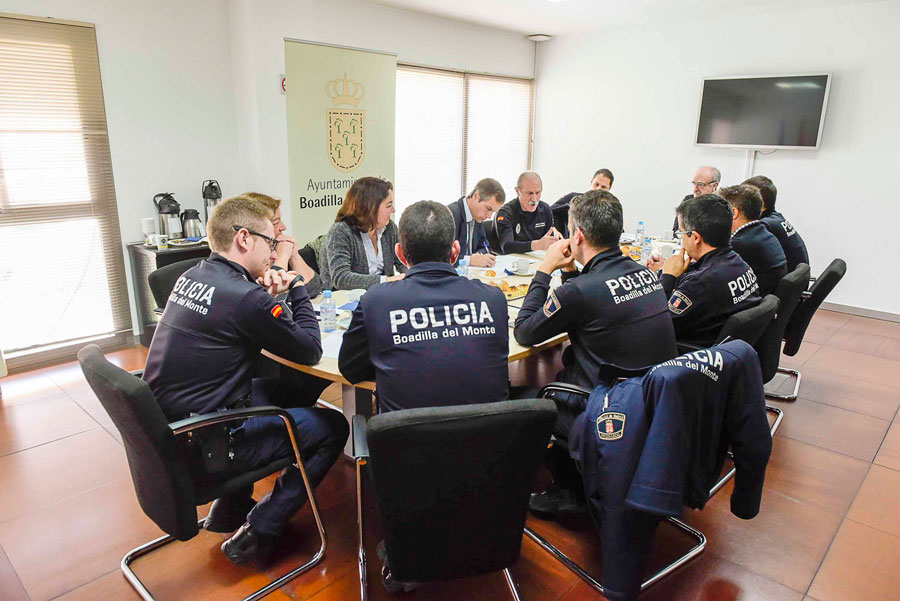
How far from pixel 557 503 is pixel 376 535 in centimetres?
77

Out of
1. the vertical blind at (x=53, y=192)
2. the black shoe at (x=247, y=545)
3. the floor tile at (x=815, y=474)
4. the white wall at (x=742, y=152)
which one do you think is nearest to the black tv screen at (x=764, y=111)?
the white wall at (x=742, y=152)

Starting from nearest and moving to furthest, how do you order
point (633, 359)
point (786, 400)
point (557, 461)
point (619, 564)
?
point (619, 564), point (633, 359), point (557, 461), point (786, 400)

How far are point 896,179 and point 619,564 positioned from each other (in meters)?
5.15

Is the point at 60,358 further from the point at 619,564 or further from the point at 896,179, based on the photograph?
the point at 896,179

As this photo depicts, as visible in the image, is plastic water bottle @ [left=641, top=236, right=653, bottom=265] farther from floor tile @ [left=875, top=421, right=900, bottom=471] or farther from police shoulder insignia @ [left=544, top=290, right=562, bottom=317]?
police shoulder insignia @ [left=544, top=290, right=562, bottom=317]

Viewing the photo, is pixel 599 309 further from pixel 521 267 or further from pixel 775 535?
pixel 521 267

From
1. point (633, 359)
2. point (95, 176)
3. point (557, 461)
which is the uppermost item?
point (95, 176)

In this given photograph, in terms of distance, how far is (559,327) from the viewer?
2.12 m

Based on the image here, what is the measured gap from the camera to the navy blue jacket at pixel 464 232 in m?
4.03

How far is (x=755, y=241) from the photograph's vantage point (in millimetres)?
3217

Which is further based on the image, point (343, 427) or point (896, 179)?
point (896, 179)

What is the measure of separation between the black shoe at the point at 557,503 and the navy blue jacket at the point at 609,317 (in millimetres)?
572

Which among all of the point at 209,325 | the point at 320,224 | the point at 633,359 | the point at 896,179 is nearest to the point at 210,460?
the point at 209,325

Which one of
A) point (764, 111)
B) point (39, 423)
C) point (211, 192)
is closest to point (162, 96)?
point (211, 192)
